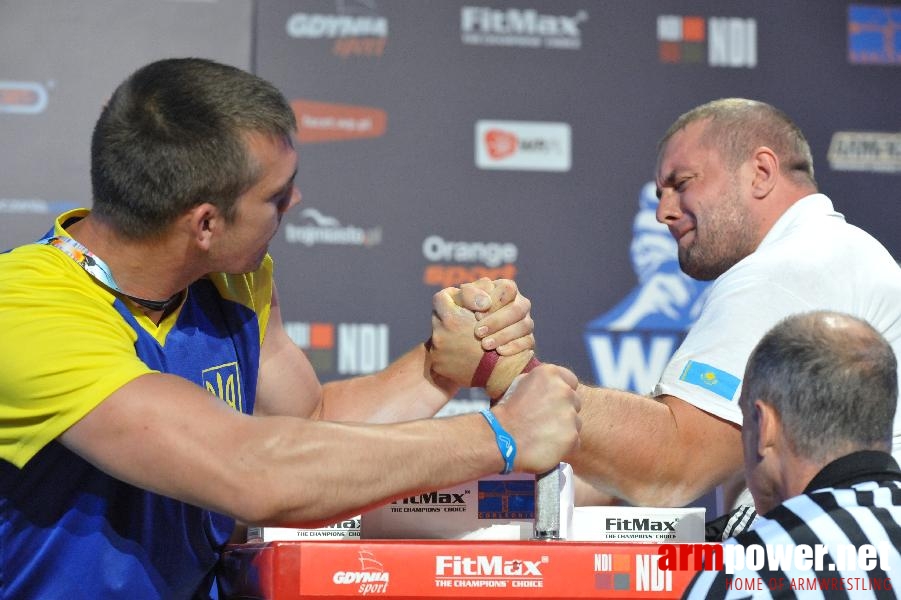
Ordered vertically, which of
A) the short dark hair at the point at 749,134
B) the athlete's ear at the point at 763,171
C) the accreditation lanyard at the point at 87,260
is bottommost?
the accreditation lanyard at the point at 87,260

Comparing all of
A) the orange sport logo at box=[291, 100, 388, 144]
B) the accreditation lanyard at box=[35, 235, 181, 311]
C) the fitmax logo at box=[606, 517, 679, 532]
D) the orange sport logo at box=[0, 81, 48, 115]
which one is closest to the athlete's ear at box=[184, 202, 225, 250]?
the accreditation lanyard at box=[35, 235, 181, 311]

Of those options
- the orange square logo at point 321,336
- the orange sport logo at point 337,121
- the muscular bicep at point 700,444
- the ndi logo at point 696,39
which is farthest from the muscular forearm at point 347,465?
the ndi logo at point 696,39

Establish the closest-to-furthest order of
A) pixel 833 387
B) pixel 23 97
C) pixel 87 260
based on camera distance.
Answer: pixel 833 387 → pixel 87 260 → pixel 23 97

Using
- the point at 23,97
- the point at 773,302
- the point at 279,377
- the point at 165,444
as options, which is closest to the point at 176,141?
the point at 165,444

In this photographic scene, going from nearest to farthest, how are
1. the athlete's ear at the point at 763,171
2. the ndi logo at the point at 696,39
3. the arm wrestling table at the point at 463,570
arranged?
the arm wrestling table at the point at 463,570 → the athlete's ear at the point at 763,171 → the ndi logo at the point at 696,39

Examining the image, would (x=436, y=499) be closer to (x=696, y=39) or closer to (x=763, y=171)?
(x=763, y=171)

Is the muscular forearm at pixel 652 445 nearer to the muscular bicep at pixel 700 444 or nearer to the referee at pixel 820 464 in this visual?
the muscular bicep at pixel 700 444

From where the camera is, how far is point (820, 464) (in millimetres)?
1606

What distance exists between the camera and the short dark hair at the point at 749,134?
287cm

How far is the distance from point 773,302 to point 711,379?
0.21 m

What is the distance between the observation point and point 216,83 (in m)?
1.71

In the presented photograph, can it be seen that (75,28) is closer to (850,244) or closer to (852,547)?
(850,244)

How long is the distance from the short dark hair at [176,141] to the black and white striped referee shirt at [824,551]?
87 cm

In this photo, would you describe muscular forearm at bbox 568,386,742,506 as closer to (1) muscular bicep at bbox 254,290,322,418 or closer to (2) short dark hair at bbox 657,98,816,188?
(1) muscular bicep at bbox 254,290,322,418
